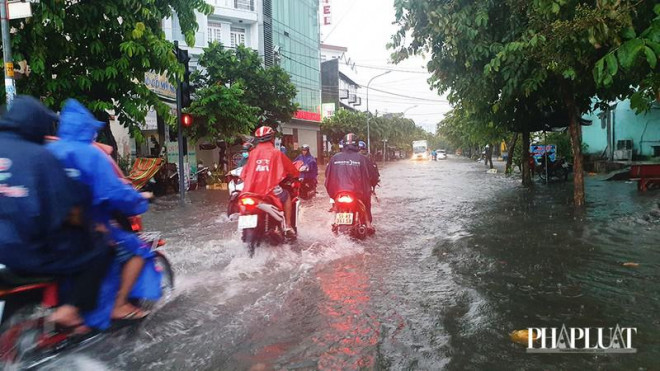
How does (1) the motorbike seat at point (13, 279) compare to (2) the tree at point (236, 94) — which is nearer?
(1) the motorbike seat at point (13, 279)

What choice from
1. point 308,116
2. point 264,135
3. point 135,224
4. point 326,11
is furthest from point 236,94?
point 326,11

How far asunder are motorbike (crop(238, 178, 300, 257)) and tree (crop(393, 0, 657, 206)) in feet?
13.4

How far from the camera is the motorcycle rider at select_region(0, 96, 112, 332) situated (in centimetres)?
244

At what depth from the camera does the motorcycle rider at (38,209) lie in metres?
2.44

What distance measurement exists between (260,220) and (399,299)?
2.11 meters

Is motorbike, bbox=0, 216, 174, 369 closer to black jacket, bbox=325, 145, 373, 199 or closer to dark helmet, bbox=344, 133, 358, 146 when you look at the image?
black jacket, bbox=325, 145, 373, 199

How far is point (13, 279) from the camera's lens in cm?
251

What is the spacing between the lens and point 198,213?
1159 centimetres

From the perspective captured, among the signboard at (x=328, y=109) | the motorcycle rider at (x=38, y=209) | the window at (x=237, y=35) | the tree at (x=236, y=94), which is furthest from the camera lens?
the signboard at (x=328, y=109)

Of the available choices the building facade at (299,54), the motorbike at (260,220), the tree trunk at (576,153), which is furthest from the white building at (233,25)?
the motorbike at (260,220)

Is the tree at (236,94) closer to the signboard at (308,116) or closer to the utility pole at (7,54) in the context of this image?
the utility pole at (7,54)

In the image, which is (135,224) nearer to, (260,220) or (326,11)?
(260,220)

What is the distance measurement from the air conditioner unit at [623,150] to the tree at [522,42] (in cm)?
1062

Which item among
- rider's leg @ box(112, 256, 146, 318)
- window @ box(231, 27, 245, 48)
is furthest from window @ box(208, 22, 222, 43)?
rider's leg @ box(112, 256, 146, 318)
